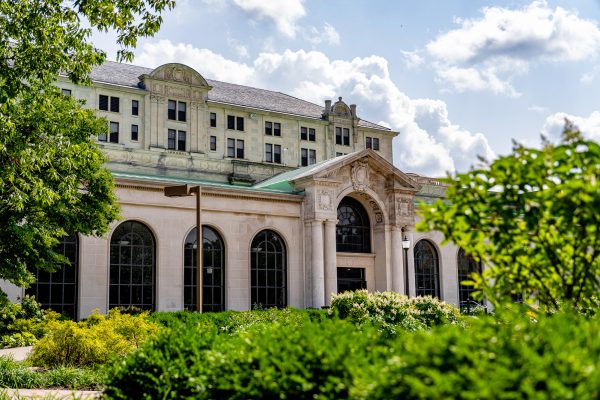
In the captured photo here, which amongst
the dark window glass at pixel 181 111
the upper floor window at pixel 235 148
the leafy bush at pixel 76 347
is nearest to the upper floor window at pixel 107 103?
the dark window glass at pixel 181 111

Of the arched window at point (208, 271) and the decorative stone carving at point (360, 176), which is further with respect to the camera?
the decorative stone carving at point (360, 176)

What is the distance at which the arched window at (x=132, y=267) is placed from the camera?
3784cm

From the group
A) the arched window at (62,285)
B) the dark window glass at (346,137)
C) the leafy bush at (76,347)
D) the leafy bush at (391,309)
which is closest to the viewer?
the leafy bush at (76,347)

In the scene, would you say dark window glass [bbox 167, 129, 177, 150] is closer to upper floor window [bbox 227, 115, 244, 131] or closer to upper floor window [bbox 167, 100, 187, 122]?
upper floor window [bbox 167, 100, 187, 122]

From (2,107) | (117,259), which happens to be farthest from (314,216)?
(2,107)

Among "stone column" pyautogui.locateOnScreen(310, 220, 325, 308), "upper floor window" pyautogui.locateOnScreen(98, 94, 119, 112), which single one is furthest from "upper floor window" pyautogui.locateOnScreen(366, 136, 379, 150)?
"stone column" pyautogui.locateOnScreen(310, 220, 325, 308)

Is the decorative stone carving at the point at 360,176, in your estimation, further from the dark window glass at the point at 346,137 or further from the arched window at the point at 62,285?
the dark window glass at the point at 346,137

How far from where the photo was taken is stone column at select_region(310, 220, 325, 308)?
43.0 metres

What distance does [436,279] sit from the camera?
51.7 metres

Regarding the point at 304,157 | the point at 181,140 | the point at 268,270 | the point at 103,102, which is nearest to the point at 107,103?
the point at 103,102

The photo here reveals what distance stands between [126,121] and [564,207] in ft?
221

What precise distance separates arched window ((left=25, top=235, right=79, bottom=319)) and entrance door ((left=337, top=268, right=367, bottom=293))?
17444 millimetres

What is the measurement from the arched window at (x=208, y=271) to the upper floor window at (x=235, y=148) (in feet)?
120

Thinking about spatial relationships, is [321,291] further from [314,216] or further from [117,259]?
[117,259]
